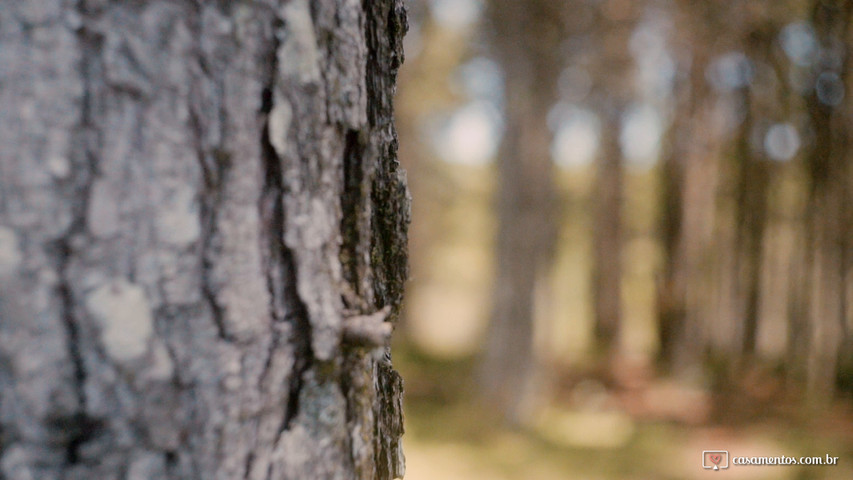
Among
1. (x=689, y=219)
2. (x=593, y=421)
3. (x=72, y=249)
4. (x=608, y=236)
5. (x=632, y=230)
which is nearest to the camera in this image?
(x=72, y=249)

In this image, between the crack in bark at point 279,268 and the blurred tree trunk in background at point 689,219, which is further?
the blurred tree trunk in background at point 689,219

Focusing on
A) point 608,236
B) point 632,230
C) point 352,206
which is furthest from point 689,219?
point 352,206

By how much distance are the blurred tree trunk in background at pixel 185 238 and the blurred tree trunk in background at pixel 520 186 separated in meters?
6.39

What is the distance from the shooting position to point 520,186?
7074 millimetres

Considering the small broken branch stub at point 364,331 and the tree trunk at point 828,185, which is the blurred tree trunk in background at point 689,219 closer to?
the tree trunk at point 828,185

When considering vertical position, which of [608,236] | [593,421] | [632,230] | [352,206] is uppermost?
[632,230]

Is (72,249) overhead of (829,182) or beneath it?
beneath

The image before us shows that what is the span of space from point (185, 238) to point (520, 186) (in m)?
6.62

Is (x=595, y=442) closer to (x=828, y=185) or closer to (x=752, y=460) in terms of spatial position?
(x=752, y=460)

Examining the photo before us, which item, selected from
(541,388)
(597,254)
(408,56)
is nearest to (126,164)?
(541,388)

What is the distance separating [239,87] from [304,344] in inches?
12.1

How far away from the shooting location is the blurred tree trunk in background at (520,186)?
702 cm

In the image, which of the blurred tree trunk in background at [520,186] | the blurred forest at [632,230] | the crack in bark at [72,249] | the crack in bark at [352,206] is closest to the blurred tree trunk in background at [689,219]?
the blurred forest at [632,230]

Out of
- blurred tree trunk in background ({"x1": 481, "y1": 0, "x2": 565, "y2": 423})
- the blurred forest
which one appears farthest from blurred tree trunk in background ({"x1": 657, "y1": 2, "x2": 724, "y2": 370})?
blurred tree trunk in background ({"x1": 481, "y1": 0, "x2": 565, "y2": 423})
